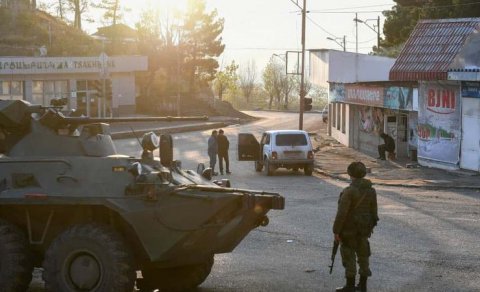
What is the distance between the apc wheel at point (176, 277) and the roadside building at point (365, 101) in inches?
918

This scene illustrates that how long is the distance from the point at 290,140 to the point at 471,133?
21.1 feet

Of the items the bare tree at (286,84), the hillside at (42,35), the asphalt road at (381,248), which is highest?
the hillside at (42,35)

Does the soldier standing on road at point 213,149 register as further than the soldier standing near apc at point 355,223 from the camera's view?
Yes

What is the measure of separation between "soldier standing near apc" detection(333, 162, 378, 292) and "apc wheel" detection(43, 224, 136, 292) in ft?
8.72

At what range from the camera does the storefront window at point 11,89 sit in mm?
56250

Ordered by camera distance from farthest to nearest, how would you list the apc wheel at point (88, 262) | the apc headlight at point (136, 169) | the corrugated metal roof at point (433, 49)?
1. the corrugated metal roof at point (433, 49)
2. the apc headlight at point (136, 169)
3. the apc wheel at point (88, 262)

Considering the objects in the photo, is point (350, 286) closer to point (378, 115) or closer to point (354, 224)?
point (354, 224)

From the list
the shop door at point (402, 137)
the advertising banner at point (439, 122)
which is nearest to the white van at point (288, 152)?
the advertising banner at point (439, 122)

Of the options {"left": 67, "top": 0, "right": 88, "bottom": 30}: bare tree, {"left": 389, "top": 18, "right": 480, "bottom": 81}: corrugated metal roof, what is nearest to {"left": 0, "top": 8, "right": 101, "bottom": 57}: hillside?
{"left": 67, "top": 0, "right": 88, "bottom": 30}: bare tree

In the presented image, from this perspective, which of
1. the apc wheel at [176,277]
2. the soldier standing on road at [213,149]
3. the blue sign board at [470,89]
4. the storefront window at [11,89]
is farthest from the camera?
the storefront window at [11,89]

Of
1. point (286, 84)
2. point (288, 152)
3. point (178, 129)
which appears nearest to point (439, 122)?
point (288, 152)

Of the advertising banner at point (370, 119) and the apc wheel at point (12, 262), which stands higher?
the advertising banner at point (370, 119)

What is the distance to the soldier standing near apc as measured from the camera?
35.0ft

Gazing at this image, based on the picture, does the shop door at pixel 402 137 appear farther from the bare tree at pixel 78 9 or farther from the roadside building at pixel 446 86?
the bare tree at pixel 78 9
